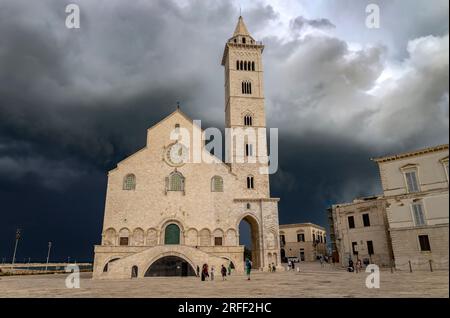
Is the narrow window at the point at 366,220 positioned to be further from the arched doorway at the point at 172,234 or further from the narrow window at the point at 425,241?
the arched doorway at the point at 172,234

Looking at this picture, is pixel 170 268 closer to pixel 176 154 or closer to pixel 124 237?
pixel 124 237

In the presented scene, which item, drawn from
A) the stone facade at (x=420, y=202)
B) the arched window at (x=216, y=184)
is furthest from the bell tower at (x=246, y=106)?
the stone facade at (x=420, y=202)

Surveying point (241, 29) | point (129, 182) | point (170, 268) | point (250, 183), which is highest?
point (241, 29)

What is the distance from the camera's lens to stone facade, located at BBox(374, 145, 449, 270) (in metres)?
5.51

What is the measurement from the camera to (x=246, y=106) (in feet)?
142

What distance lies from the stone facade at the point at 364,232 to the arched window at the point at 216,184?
14223 millimetres

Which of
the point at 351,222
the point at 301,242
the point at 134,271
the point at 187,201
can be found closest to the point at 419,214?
the point at 134,271

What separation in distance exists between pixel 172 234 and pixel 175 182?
18.7ft

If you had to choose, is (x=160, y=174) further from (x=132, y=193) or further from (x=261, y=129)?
(x=261, y=129)

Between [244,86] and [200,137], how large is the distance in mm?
11137

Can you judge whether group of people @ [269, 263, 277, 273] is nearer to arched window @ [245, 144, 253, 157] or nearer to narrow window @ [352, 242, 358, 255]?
narrow window @ [352, 242, 358, 255]

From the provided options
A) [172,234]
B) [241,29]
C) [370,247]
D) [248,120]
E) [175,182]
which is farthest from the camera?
[241,29]

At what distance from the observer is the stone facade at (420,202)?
551 centimetres
